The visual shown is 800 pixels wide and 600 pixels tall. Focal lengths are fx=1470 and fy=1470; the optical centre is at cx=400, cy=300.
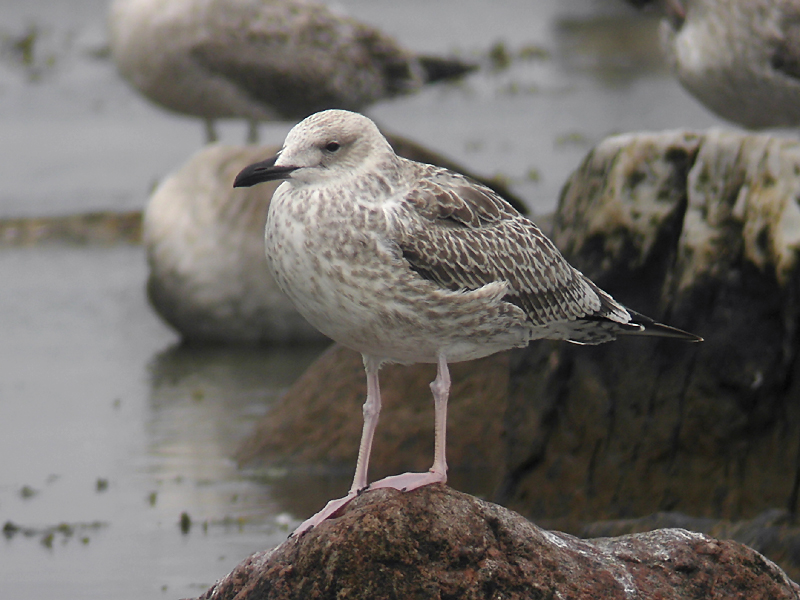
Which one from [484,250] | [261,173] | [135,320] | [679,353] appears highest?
[261,173]

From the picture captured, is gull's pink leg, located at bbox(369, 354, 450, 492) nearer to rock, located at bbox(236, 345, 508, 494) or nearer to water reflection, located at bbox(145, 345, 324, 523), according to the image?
water reflection, located at bbox(145, 345, 324, 523)

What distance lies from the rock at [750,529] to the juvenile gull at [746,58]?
321 cm

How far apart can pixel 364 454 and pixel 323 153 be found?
123cm

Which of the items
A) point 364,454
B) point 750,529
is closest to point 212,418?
point 750,529

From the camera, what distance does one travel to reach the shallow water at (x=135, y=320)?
891 cm

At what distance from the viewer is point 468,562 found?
5.51 metres

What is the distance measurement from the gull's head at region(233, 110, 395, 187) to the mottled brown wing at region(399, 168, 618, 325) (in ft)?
0.84

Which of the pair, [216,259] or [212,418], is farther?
[216,259]

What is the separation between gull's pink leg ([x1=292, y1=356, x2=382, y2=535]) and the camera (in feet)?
18.7

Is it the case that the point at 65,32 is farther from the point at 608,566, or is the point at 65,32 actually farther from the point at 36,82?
the point at 608,566

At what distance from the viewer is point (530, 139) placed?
859 inches

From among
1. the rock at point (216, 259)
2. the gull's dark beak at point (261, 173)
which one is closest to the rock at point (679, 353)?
the gull's dark beak at point (261, 173)

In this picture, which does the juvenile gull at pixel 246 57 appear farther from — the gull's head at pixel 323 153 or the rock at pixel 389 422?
the gull's head at pixel 323 153

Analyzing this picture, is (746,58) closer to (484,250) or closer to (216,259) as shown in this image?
(484,250)
